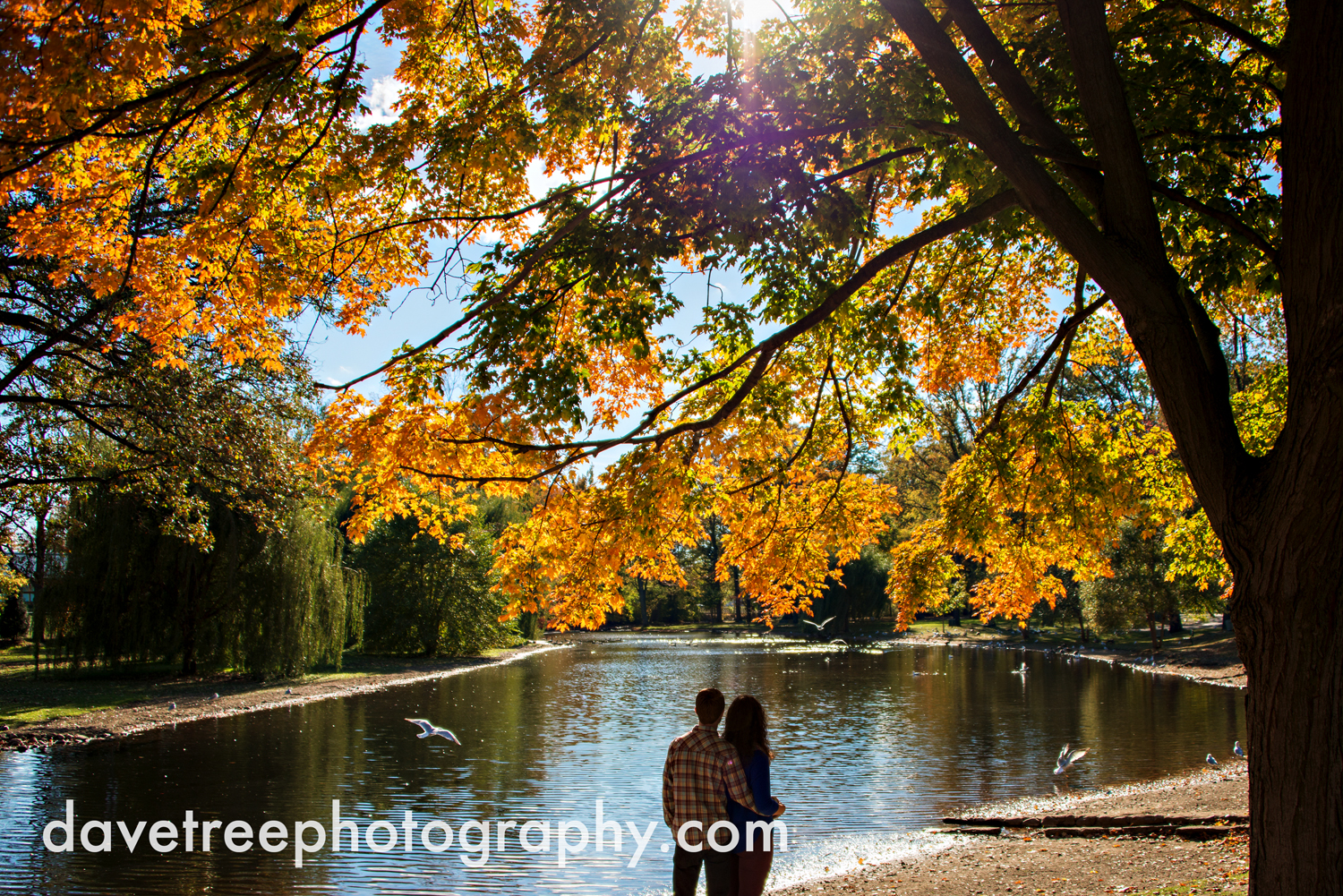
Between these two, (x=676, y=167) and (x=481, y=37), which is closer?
(x=676, y=167)

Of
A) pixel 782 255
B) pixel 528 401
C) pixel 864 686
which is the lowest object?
pixel 864 686

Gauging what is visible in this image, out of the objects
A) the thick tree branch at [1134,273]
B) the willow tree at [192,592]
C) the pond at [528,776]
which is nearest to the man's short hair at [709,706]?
the thick tree branch at [1134,273]

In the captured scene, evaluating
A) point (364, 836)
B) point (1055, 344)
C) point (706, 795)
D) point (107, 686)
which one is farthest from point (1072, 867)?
point (107, 686)

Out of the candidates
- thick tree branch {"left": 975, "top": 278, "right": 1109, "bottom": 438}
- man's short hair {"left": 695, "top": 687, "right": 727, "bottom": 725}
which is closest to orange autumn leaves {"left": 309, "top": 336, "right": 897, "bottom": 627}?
thick tree branch {"left": 975, "top": 278, "right": 1109, "bottom": 438}

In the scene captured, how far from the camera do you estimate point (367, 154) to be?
20.2ft

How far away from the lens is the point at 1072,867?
7809 mm

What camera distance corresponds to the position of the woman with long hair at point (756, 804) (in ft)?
14.0

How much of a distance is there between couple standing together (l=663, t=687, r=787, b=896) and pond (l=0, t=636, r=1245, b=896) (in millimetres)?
4669

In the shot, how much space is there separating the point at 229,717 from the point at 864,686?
1781 centimetres

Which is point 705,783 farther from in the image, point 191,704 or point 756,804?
point 191,704

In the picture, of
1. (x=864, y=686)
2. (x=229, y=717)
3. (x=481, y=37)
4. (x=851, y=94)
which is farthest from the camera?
(x=864, y=686)

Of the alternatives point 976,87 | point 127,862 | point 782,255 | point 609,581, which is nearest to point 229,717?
point 127,862

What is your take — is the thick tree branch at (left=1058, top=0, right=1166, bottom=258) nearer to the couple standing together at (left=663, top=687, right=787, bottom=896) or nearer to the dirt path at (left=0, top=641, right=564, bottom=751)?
the couple standing together at (left=663, top=687, right=787, bottom=896)

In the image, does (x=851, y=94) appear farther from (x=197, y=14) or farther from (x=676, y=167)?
(x=197, y=14)
